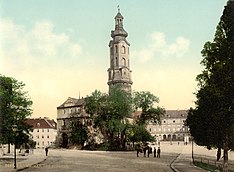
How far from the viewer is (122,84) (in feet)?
409

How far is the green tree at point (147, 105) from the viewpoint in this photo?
89.2 metres

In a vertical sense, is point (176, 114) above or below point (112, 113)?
above

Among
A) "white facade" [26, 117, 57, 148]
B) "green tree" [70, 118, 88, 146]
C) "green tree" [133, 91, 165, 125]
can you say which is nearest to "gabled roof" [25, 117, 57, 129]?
"white facade" [26, 117, 57, 148]

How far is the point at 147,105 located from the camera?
89.5m

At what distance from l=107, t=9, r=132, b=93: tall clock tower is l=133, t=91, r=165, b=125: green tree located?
116ft

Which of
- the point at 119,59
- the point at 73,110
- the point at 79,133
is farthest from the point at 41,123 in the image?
the point at 79,133

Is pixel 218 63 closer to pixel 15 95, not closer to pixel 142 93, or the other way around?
pixel 15 95

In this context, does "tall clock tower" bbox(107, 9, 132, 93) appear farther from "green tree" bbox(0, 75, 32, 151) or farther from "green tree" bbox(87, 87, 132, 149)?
"green tree" bbox(0, 75, 32, 151)

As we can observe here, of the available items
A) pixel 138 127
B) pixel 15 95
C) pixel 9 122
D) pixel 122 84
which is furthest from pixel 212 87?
pixel 122 84

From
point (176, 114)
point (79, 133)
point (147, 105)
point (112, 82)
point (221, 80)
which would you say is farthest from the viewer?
point (176, 114)

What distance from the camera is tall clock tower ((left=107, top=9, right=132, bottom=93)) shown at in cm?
12612

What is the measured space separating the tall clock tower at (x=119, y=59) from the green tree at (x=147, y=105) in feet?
116

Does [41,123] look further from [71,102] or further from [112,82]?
[71,102]

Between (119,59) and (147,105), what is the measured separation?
132 feet
